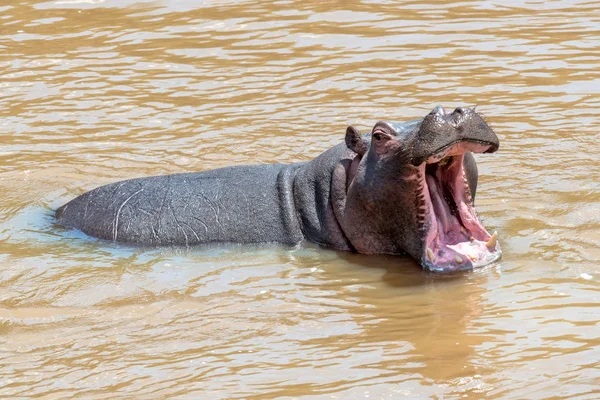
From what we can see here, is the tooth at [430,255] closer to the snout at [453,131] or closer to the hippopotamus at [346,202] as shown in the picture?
the hippopotamus at [346,202]

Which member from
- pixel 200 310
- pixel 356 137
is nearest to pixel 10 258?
pixel 200 310

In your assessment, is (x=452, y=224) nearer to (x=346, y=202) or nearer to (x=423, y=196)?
(x=423, y=196)

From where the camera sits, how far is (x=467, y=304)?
251 inches

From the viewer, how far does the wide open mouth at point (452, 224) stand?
6906 millimetres

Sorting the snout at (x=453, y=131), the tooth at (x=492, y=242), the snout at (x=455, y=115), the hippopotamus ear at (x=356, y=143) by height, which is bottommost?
the tooth at (x=492, y=242)

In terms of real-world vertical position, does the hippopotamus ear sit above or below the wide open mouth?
above

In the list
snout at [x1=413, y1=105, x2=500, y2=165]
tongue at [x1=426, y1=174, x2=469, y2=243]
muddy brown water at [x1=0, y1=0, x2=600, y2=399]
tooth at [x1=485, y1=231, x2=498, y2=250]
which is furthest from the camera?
tongue at [x1=426, y1=174, x2=469, y2=243]

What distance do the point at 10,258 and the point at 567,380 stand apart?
4.04 metres

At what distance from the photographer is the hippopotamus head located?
22.4 feet

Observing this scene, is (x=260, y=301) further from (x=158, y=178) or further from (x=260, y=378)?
(x=158, y=178)

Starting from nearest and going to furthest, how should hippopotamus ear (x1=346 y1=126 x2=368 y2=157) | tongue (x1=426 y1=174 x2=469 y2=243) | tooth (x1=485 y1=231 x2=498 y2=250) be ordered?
1. tooth (x1=485 y1=231 x2=498 y2=250)
2. tongue (x1=426 y1=174 x2=469 y2=243)
3. hippopotamus ear (x1=346 y1=126 x2=368 y2=157)

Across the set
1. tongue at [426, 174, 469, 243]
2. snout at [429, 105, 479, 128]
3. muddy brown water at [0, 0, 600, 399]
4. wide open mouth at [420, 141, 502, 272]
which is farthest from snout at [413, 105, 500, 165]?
muddy brown water at [0, 0, 600, 399]

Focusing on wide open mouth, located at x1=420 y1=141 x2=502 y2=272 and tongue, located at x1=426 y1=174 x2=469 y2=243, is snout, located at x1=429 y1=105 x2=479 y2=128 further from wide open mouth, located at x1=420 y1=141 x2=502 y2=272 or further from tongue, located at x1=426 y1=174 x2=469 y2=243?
tongue, located at x1=426 y1=174 x2=469 y2=243

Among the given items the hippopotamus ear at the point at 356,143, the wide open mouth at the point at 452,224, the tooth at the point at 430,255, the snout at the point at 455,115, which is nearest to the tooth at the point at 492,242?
the wide open mouth at the point at 452,224
